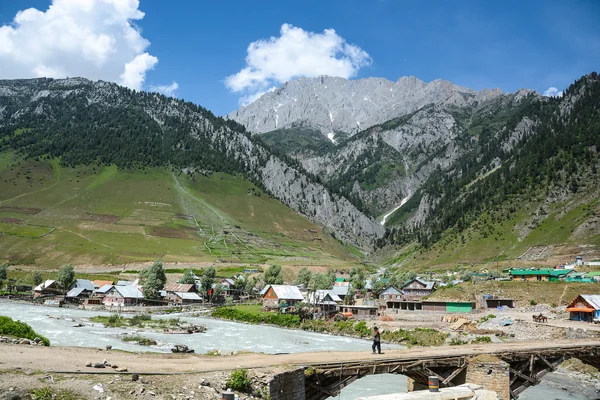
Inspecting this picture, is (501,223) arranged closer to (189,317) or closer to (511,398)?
(189,317)

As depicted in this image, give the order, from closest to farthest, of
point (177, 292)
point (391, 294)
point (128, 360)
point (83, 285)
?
1. point (128, 360)
2. point (391, 294)
3. point (83, 285)
4. point (177, 292)

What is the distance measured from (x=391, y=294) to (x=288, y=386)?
10166 cm

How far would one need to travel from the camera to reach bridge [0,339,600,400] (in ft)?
66.4

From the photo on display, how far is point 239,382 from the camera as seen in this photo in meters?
18.5

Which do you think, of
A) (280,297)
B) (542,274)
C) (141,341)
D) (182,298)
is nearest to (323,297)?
(280,297)

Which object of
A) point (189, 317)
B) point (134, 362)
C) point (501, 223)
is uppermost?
point (501, 223)

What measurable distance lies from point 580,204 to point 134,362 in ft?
614

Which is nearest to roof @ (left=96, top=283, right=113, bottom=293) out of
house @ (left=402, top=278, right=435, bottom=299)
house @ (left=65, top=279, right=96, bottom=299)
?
house @ (left=65, top=279, right=96, bottom=299)

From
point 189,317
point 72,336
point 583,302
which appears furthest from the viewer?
point 189,317

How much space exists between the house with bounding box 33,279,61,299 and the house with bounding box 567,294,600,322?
127 metres

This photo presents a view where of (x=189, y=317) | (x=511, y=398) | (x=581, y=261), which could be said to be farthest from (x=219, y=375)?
(x=581, y=261)

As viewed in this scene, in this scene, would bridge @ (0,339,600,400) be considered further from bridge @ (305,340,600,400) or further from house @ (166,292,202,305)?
house @ (166,292,202,305)

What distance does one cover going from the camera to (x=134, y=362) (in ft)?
74.3

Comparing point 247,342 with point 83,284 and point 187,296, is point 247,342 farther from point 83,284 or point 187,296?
point 83,284
